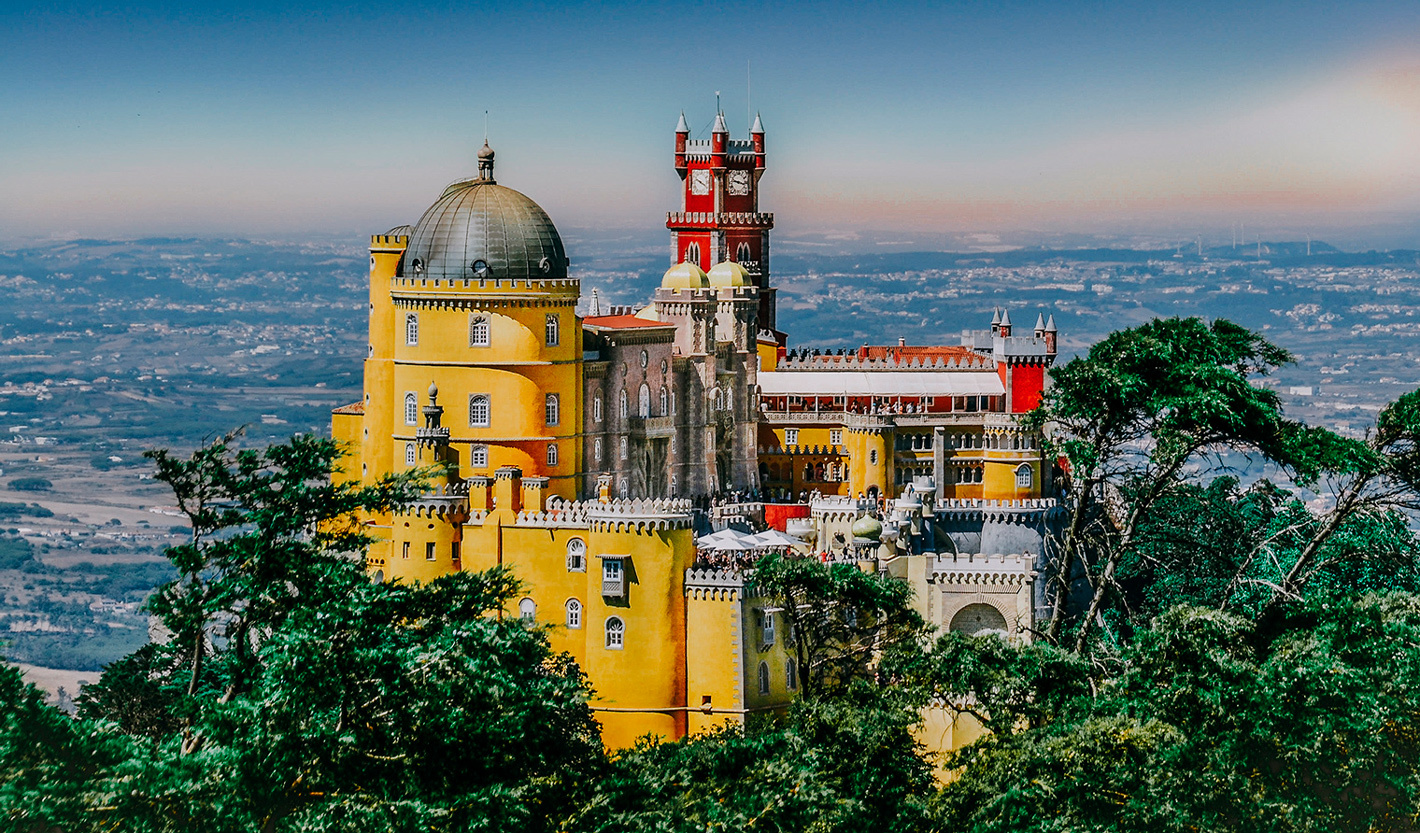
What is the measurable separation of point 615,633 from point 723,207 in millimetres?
53144

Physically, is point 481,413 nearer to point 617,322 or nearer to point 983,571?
point 617,322

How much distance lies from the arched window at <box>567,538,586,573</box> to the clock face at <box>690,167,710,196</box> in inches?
2013

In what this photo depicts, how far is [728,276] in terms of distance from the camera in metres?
102

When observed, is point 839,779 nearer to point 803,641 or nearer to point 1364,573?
point 803,641

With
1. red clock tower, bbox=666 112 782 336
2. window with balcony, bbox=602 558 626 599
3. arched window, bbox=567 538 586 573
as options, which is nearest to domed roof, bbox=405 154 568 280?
arched window, bbox=567 538 586 573

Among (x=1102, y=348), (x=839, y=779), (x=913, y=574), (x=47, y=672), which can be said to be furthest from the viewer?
(x=47, y=672)

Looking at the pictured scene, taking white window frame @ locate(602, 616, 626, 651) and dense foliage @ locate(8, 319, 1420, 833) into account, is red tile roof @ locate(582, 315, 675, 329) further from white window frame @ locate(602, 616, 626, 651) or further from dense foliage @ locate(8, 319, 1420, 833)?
dense foliage @ locate(8, 319, 1420, 833)

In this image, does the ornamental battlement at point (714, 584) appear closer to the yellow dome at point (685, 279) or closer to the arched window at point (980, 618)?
the arched window at point (980, 618)

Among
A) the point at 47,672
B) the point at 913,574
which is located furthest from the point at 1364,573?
the point at 47,672

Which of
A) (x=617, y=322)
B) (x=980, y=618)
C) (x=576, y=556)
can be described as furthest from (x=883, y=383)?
(x=576, y=556)

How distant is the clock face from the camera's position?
122062mm

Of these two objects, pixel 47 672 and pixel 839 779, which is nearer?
pixel 839 779

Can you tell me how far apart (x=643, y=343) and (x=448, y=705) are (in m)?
38.8

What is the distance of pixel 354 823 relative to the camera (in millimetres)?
49219
